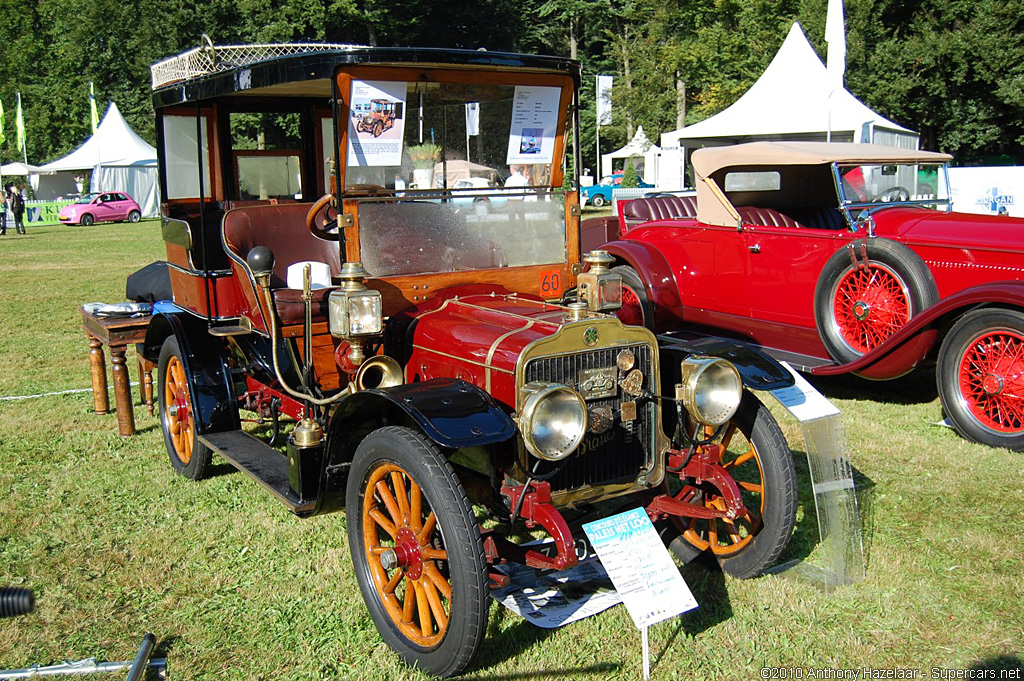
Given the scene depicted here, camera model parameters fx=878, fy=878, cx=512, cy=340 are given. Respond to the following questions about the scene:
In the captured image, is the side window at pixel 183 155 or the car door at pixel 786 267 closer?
the side window at pixel 183 155

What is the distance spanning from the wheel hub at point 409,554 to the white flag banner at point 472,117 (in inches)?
76.0

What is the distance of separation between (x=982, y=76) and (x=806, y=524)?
2924 centimetres

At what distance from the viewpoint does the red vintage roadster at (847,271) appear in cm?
577

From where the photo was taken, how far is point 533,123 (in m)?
4.34

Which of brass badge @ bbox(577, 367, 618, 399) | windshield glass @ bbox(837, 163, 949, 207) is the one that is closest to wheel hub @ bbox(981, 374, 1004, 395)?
windshield glass @ bbox(837, 163, 949, 207)

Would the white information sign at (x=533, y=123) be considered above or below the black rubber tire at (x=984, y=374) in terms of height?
above

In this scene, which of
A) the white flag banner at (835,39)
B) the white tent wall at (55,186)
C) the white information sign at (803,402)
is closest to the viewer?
the white information sign at (803,402)

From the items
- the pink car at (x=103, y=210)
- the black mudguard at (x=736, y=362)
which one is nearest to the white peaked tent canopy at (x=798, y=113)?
the black mudguard at (x=736, y=362)

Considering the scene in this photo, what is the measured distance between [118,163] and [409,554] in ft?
118

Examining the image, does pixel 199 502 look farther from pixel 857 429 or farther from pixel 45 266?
pixel 45 266

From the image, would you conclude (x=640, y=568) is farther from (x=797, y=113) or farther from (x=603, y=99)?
(x=603, y=99)

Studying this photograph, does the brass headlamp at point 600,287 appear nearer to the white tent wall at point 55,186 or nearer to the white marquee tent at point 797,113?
the white marquee tent at point 797,113

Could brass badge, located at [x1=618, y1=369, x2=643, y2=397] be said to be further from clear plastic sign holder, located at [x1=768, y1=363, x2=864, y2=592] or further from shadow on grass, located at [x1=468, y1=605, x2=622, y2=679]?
shadow on grass, located at [x1=468, y1=605, x2=622, y2=679]

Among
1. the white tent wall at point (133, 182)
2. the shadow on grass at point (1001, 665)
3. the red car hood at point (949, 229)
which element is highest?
the white tent wall at point (133, 182)
